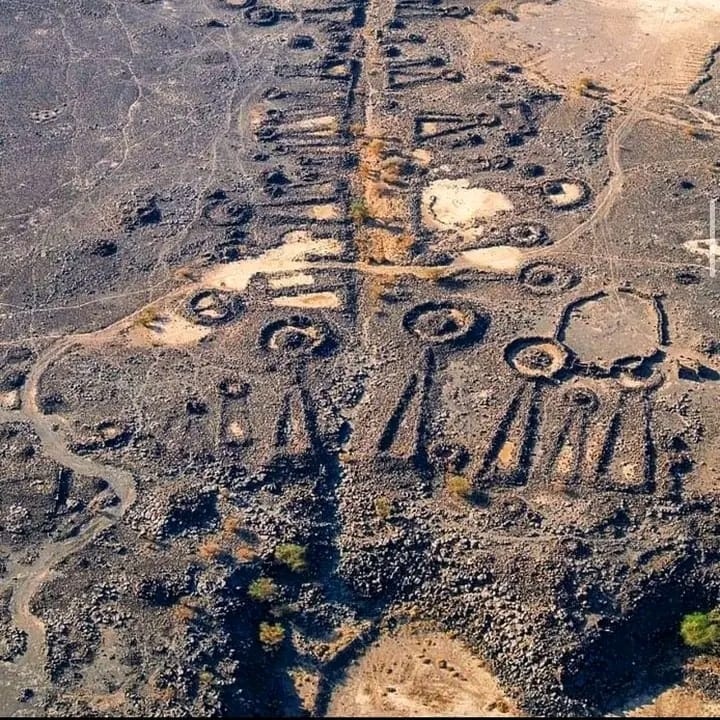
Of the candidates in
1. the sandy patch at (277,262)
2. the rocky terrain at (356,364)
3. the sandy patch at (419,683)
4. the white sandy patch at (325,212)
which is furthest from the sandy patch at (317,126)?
the sandy patch at (419,683)

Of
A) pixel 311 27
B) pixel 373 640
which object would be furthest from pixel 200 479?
pixel 311 27

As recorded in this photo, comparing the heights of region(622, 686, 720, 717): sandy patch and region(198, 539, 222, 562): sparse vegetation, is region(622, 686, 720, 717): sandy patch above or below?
below

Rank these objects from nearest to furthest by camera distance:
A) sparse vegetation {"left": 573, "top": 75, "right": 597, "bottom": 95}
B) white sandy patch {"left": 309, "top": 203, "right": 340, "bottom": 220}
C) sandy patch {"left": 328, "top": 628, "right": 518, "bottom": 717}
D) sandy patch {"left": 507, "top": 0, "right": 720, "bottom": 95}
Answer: sandy patch {"left": 328, "top": 628, "right": 518, "bottom": 717}, white sandy patch {"left": 309, "top": 203, "right": 340, "bottom": 220}, sparse vegetation {"left": 573, "top": 75, "right": 597, "bottom": 95}, sandy patch {"left": 507, "top": 0, "right": 720, "bottom": 95}

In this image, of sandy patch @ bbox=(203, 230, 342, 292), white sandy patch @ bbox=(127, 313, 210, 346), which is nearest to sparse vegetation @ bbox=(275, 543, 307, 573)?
white sandy patch @ bbox=(127, 313, 210, 346)

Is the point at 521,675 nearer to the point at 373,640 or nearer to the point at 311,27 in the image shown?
the point at 373,640

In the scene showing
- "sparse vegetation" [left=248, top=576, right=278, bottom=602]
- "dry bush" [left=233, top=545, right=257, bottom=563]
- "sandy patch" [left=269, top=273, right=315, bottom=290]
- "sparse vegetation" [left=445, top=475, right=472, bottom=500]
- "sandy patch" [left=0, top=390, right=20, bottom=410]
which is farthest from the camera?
"sandy patch" [left=269, top=273, right=315, bottom=290]

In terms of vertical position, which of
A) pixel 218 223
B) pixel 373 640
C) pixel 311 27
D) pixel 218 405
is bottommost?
pixel 373 640

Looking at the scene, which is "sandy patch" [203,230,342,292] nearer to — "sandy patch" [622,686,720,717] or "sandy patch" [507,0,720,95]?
"sandy patch" [507,0,720,95]
